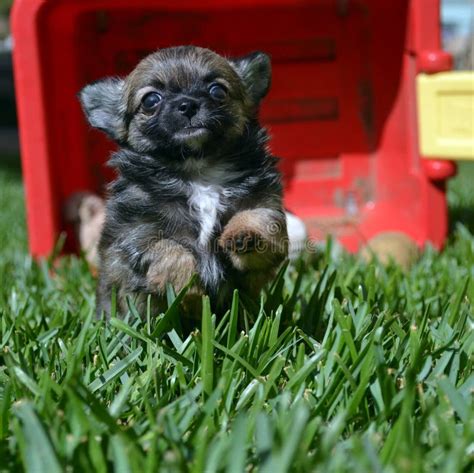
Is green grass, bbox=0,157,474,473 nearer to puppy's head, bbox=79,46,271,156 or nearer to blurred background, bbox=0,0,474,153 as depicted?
puppy's head, bbox=79,46,271,156

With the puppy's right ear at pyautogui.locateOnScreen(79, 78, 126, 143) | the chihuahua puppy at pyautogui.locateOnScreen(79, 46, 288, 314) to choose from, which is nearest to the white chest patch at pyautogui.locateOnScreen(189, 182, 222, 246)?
the chihuahua puppy at pyautogui.locateOnScreen(79, 46, 288, 314)

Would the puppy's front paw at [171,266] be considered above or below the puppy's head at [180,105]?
below

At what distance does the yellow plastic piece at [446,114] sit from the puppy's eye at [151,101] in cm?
222

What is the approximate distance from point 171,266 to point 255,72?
0.98 metres

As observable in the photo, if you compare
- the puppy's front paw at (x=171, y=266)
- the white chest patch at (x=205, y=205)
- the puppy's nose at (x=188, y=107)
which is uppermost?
the puppy's nose at (x=188, y=107)

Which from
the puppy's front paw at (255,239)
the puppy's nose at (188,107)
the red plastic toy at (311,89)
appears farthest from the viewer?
the red plastic toy at (311,89)

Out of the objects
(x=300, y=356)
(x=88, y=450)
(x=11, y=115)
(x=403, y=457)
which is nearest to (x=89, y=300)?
(x=300, y=356)

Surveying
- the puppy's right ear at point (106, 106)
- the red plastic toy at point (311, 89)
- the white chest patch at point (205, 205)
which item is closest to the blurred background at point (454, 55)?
the red plastic toy at point (311, 89)

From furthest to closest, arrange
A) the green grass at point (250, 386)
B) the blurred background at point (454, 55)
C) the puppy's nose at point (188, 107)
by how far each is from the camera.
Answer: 1. the blurred background at point (454, 55)
2. the puppy's nose at point (188, 107)
3. the green grass at point (250, 386)

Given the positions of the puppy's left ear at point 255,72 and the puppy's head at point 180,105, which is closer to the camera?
the puppy's head at point 180,105

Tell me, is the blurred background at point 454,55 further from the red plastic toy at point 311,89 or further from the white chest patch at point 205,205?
the white chest patch at point 205,205

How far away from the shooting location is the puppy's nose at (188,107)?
8.92 feet

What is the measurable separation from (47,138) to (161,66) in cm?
202

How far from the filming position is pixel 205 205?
2.80 meters
